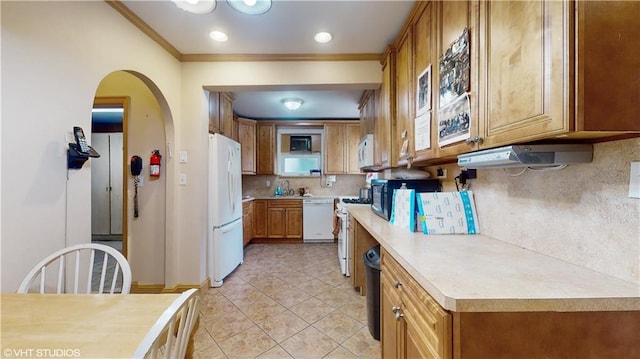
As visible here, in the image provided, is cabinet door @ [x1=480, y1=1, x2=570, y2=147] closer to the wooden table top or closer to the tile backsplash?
the wooden table top

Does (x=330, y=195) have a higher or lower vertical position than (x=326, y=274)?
higher

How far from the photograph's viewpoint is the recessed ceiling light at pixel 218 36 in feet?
7.41

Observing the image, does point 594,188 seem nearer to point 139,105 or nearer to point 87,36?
point 87,36

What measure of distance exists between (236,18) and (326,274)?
9.56ft

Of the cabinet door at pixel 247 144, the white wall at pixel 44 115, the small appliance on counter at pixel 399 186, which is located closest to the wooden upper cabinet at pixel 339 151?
the cabinet door at pixel 247 144

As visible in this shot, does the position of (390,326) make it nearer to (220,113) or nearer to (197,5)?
(197,5)

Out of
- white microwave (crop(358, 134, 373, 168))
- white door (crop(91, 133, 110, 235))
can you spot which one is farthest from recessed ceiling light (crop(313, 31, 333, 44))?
white door (crop(91, 133, 110, 235))

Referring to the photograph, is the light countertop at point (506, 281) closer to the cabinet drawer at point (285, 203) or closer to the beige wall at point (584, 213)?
the beige wall at point (584, 213)

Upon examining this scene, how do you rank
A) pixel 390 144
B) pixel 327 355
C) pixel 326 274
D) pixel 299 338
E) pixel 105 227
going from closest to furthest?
pixel 327 355 → pixel 299 338 → pixel 390 144 → pixel 326 274 → pixel 105 227

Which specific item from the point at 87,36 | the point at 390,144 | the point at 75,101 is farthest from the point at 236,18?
the point at 390,144

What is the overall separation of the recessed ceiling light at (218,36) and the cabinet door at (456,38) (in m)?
1.73

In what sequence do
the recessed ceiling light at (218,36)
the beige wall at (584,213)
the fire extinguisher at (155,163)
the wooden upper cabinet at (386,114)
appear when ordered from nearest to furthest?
the beige wall at (584,213) → the recessed ceiling light at (218,36) → the wooden upper cabinet at (386,114) → the fire extinguisher at (155,163)

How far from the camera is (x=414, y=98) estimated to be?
188 centimetres

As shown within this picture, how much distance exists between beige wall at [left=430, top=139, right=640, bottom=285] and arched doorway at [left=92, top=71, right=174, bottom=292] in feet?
9.80
